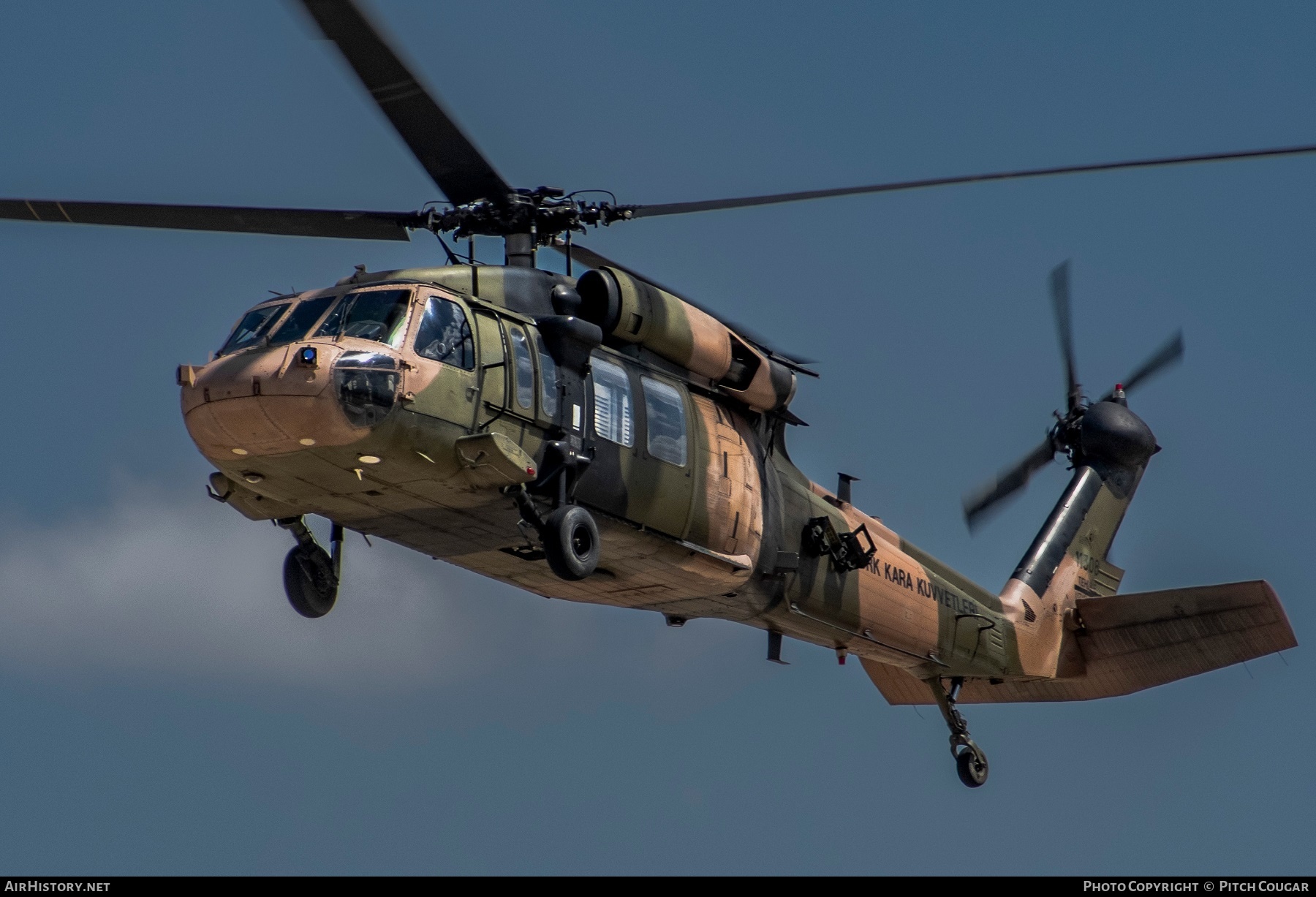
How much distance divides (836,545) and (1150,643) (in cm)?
573

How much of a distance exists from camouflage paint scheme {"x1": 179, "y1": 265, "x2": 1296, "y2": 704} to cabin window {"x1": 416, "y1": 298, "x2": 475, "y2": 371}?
0.34ft

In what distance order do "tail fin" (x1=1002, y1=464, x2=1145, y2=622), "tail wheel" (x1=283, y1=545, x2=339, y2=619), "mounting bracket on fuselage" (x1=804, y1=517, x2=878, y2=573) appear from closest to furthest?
"tail wheel" (x1=283, y1=545, x2=339, y2=619) < "mounting bracket on fuselage" (x1=804, y1=517, x2=878, y2=573) < "tail fin" (x1=1002, y1=464, x2=1145, y2=622)

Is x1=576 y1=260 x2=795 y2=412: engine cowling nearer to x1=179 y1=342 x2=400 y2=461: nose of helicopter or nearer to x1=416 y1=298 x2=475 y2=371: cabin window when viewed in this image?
x1=416 y1=298 x2=475 y2=371: cabin window

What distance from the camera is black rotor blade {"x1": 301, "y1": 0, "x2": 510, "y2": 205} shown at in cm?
1294

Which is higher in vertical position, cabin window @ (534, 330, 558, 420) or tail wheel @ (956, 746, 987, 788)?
cabin window @ (534, 330, 558, 420)

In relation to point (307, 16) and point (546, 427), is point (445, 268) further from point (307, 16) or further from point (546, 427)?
point (307, 16)

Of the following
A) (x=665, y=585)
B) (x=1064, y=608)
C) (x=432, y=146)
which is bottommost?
(x=665, y=585)

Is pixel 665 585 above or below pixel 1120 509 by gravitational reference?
below

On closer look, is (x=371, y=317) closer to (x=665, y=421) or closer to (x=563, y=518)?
(x=563, y=518)

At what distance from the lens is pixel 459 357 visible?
1452 cm

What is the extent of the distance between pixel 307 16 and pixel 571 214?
4332 millimetres

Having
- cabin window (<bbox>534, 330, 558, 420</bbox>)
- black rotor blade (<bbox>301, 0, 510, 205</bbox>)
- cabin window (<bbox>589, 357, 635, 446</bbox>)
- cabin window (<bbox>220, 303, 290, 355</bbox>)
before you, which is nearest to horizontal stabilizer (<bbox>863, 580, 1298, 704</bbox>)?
cabin window (<bbox>589, 357, 635, 446</bbox>)

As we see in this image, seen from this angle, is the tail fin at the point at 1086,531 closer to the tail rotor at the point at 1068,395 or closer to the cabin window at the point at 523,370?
the tail rotor at the point at 1068,395

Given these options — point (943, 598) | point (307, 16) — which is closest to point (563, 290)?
point (307, 16)
